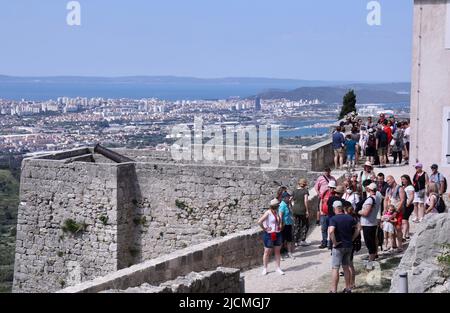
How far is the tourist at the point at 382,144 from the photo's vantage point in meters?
21.8

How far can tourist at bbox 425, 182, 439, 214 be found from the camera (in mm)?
14625

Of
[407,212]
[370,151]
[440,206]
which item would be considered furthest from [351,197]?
[370,151]

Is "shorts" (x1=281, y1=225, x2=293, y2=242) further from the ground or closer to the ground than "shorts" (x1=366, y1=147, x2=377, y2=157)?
closer to the ground

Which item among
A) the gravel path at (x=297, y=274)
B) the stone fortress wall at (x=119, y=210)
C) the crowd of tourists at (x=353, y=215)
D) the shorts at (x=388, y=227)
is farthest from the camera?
the stone fortress wall at (x=119, y=210)

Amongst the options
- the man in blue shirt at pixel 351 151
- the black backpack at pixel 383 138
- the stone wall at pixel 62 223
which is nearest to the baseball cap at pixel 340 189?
the stone wall at pixel 62 223

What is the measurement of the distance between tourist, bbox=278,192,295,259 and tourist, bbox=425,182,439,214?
240 centimetres

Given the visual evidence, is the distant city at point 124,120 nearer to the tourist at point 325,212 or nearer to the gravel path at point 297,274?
the tourist at point 325,212

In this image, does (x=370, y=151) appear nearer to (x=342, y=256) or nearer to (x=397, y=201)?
(x=397, y=201)

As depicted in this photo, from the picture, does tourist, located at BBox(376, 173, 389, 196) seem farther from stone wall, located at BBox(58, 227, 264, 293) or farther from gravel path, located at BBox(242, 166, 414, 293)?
stone wall, located at BBox(58, 227, 264, 293)

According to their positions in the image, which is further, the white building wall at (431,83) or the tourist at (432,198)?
the white building wall at (431,83)

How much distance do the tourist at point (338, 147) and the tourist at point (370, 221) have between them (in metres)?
8.00

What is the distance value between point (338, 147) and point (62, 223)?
23.5ft

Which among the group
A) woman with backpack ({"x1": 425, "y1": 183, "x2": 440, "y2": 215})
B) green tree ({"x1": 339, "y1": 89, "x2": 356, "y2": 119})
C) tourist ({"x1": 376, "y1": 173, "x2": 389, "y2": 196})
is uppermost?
green tree ({"x1": 339, "y1": 89, "x2": 356, "y2": 119})

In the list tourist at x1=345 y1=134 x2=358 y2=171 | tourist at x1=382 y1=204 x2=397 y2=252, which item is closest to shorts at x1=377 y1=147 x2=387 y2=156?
tourist at x1=345 y1=134 x2=358 y2=171
